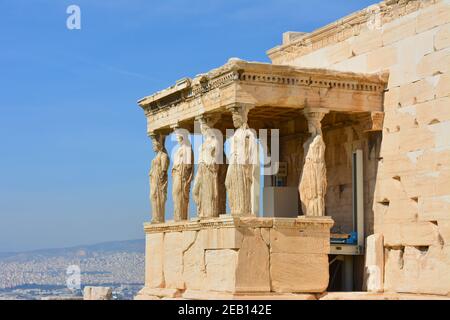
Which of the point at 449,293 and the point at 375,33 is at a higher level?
the point at 375,33

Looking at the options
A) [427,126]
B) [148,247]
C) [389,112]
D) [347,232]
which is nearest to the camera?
[427,126]

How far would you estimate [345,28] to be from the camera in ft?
61.0

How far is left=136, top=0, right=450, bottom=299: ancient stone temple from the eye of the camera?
16172mm

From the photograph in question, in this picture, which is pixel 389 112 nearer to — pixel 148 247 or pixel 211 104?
pixel 211 104

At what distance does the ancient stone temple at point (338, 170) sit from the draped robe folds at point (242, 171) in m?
0.02

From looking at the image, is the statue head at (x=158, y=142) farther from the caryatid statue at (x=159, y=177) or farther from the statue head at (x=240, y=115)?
the statue head at (x=240, y=115)

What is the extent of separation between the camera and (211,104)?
1755 cm

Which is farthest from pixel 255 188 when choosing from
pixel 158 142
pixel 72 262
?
pixel 72 262

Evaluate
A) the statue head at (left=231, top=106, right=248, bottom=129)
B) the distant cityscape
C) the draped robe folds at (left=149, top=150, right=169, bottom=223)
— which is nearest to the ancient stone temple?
the statue head at (left=231, top=106, right=248, bottom=129)

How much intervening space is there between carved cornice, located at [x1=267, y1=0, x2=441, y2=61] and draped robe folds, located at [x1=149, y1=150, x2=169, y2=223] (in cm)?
321

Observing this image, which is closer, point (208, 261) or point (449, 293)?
point (449, 293)
